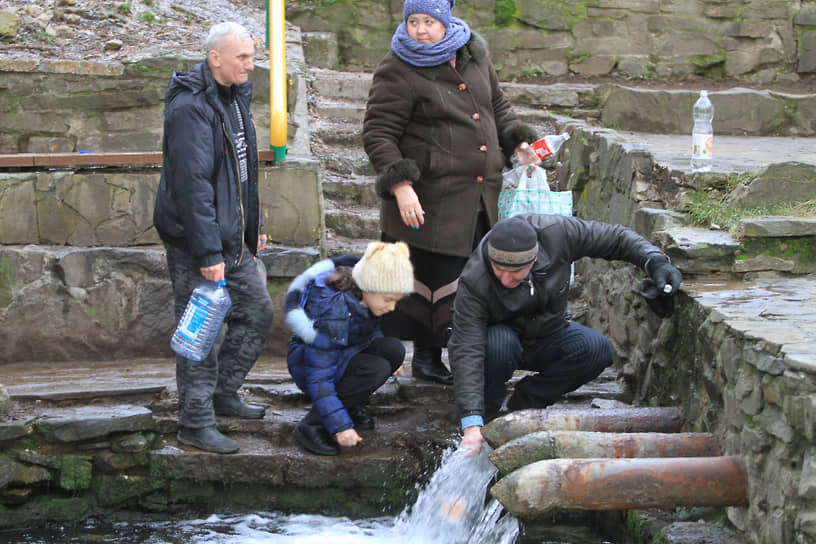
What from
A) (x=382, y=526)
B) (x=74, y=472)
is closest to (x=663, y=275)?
(x=382, y=526)

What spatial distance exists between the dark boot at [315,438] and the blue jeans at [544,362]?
0.69 meters

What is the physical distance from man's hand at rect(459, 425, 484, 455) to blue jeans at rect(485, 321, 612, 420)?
1.32 ft

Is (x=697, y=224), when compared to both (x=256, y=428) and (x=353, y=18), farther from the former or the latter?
→ (x=353, y=18)

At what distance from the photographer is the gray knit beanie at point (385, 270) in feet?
11.6

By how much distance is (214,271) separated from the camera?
11.5 ft

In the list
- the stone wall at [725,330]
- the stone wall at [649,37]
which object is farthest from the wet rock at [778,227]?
the stone wall at [649,37]

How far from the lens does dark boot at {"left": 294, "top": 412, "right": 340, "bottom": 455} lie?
3.87 meters

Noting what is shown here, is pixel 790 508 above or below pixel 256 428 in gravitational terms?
above

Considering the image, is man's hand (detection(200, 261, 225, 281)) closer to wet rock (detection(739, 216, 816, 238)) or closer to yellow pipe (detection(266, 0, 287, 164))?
yellow pipe (detection(266, 0, 287, 164))

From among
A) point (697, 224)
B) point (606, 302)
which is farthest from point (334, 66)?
point (697, 224)

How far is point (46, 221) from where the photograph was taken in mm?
4762

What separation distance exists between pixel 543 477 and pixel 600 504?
210 millimetres

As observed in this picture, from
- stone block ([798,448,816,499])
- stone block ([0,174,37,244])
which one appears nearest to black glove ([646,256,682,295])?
stone block ([798,448,816,499])

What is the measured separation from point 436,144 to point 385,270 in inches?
28.5
